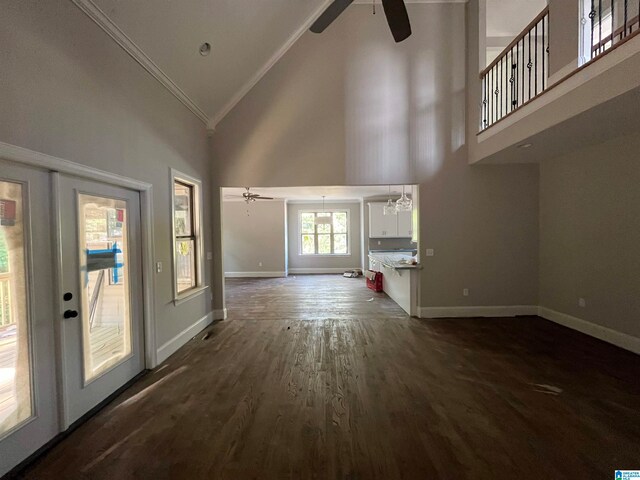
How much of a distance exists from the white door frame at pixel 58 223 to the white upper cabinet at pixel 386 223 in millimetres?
7204

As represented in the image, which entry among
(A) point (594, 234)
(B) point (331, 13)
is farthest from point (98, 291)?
(A) point (594, 234)

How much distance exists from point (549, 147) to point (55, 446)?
5.78 metres

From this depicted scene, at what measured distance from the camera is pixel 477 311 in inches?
194

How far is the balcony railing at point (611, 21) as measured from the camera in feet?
8.36

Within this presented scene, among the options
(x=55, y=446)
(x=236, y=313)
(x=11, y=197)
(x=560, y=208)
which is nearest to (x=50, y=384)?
(x=55, y=446)

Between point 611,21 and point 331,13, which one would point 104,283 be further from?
point 611,21

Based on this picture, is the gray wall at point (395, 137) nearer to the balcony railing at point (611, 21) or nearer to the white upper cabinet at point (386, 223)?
the balcony railing at point (611, 21)

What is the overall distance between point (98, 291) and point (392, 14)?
366 cm

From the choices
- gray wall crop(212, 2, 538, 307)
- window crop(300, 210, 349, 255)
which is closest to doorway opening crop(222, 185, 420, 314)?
window crop(300, 210, 349, 255)

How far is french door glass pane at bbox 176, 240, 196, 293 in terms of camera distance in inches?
162

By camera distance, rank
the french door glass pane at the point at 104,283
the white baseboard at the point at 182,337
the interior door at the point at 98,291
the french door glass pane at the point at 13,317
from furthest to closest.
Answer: the white baseboard at the point at 182,337, the french door glass pane at the point at 104,283, the interior door at the point at 98,291, the french door glass pane at the point at 13,317

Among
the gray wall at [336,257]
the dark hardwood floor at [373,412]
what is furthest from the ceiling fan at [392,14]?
the gray wall at [336,257]

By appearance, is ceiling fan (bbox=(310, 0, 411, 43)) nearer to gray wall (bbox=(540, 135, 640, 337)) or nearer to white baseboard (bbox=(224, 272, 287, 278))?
gray wall (bbox=(540, 135, 640, 337))

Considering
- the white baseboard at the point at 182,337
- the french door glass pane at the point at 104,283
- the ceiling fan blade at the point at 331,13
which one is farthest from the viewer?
the white baseboard at the point at 182,337
